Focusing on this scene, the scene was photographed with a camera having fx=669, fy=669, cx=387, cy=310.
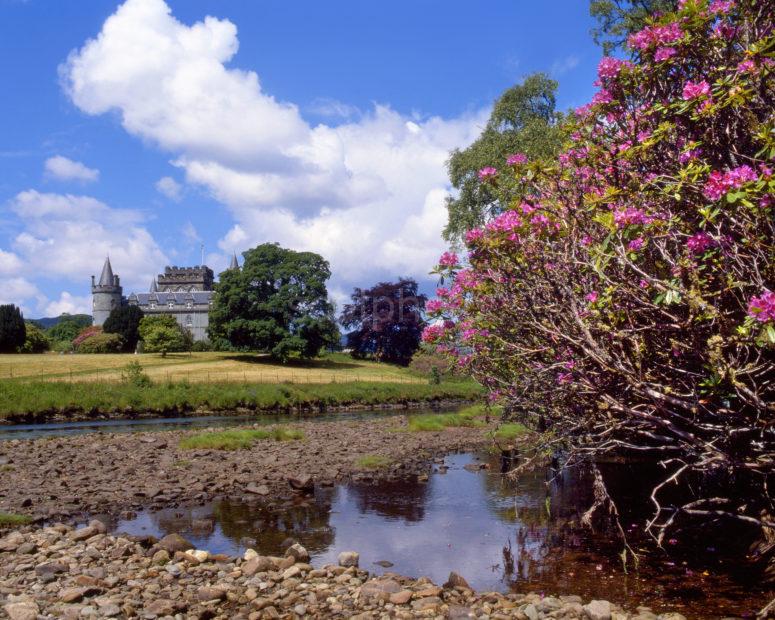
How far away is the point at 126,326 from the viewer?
109 m

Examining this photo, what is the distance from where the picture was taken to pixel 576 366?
352 inches

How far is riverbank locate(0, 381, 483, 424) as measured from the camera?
39.7 metres

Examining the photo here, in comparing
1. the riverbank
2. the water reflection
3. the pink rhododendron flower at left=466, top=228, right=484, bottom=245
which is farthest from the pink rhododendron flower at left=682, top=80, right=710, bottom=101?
the riverbank

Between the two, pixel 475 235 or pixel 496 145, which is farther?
pixel 496 145

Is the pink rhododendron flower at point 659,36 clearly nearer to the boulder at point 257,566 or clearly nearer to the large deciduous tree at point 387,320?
the boulder at point 257,566

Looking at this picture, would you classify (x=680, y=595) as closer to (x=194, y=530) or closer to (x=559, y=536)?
(x=559, y=536)

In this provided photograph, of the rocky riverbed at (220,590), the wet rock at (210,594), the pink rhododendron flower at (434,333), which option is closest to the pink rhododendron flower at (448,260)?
the pink rhododendron flower at (434,333)

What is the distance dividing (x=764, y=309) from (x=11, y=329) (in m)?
98.2

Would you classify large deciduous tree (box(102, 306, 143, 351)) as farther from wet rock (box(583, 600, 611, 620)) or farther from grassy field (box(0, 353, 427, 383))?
wet rock (box(583, 600, 611, 620))

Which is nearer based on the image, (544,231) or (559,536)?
A: (544,231)

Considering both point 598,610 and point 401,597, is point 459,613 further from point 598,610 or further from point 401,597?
point 598,610

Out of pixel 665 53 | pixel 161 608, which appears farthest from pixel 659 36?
pixel 161 608

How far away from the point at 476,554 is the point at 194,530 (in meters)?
5.46

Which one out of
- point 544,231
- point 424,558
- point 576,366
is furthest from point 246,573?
point 544,231
